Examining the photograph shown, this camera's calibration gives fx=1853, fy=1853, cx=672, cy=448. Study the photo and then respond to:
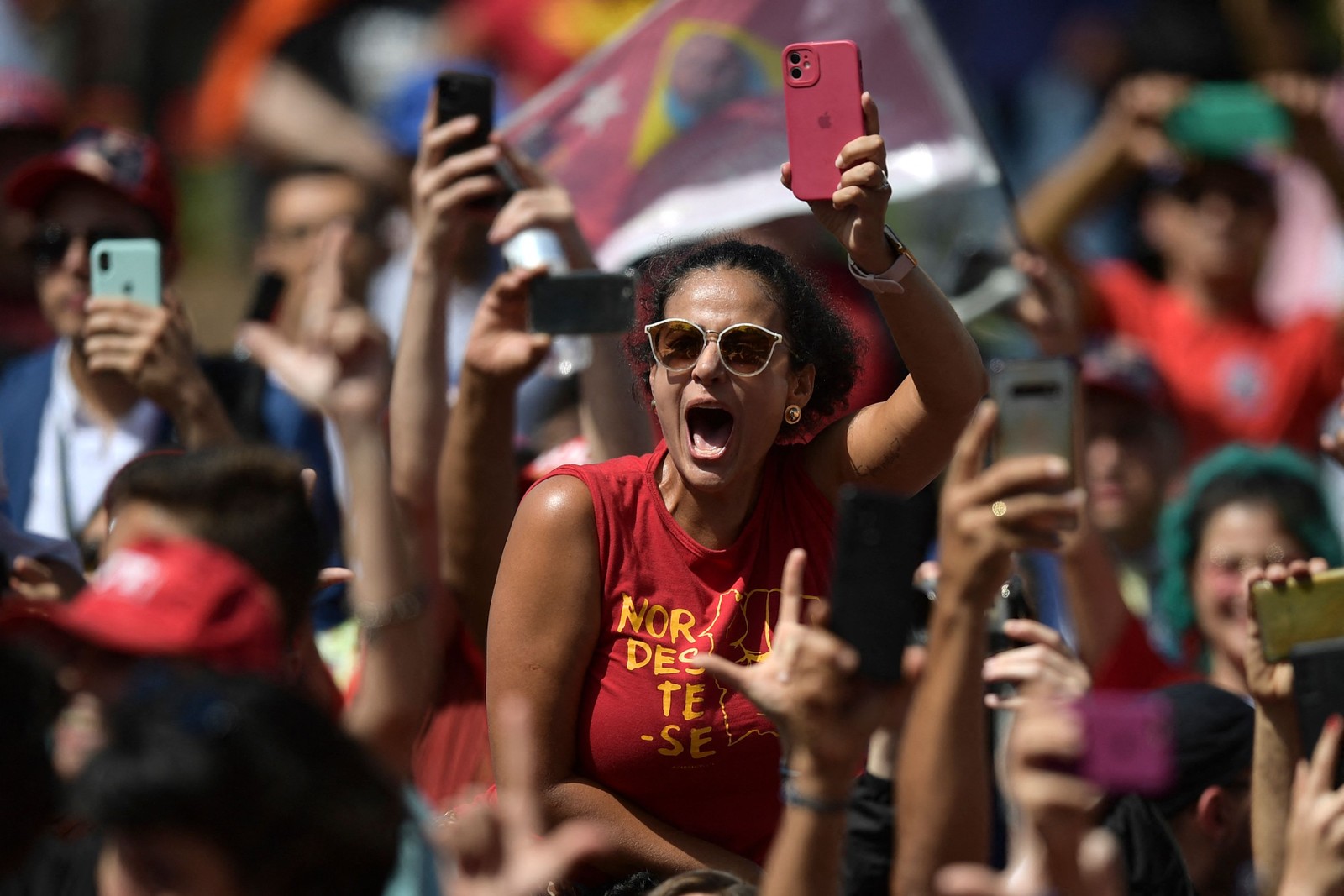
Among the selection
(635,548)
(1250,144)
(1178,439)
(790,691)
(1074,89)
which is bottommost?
(790,691)

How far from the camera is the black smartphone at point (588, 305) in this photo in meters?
3.61

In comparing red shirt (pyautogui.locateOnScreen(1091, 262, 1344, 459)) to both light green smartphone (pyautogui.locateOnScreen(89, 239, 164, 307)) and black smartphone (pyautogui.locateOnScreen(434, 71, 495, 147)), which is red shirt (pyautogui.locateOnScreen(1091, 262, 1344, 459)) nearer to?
black smartphone (pyautogui.locateOnScreen(434, 71, 495, 147))

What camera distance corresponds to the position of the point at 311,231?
5.80 metres

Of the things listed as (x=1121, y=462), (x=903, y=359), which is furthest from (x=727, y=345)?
(x=1121, y=462)

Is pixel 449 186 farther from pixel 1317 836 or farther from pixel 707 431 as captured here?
pixel 1317 836

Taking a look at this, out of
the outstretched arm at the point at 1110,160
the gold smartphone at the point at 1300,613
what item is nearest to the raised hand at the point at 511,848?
the gold smartphone at the point at 1300,613

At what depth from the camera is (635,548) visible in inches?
123

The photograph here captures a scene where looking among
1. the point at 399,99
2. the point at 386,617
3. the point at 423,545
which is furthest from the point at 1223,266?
the point at 386,617

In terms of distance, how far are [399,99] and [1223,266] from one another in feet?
8.62

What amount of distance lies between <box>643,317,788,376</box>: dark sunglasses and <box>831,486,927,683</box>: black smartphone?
3.05ft

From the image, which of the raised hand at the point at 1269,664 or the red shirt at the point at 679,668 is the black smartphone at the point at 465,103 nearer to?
the red shirt at the point at 679,668

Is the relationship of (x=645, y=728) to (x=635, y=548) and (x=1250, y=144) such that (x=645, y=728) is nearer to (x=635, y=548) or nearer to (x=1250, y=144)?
(x=635, y=548)

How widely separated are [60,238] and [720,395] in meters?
1.98

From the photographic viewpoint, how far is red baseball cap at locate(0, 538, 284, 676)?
230 centimetres
